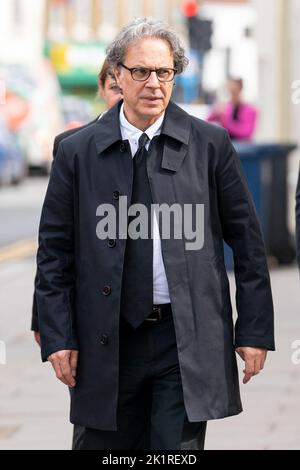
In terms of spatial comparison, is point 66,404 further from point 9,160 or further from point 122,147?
point 9,160

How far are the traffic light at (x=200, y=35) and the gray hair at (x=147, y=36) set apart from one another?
1767 cm

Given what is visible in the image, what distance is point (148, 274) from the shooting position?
4309 mm

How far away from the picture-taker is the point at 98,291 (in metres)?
4.36

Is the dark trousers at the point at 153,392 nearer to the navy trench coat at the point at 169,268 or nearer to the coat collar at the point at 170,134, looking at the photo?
the navy trench coat at the point at 169,268

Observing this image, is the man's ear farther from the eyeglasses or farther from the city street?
the city street

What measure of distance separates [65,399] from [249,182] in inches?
244

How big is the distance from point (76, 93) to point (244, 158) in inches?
1713

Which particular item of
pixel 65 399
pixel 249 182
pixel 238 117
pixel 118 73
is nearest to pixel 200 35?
pixel 238 117

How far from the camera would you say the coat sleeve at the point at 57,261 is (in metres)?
4.41

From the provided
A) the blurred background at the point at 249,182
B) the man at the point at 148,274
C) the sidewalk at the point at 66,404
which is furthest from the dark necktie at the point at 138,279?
the sidewalk at the point at 66,404

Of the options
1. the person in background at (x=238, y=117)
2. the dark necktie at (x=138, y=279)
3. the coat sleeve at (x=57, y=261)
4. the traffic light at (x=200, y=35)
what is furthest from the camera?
the traffic light at (x=200, y=35)

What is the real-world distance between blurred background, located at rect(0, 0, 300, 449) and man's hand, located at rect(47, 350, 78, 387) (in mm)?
1110

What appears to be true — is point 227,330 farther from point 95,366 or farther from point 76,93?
point 76,93
